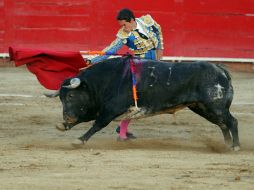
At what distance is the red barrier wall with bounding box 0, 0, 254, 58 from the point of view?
485 inches

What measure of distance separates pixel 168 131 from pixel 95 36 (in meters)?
4.60

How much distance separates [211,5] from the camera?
12.4 meters

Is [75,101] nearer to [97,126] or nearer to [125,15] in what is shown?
[97,126]

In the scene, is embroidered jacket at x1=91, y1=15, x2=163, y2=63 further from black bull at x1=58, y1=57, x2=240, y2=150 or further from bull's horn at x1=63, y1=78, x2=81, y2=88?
bull's horn at x1=63, y1=78, x2=81, y2=88

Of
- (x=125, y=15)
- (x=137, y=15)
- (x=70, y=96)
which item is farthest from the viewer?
(x=137, y=15)

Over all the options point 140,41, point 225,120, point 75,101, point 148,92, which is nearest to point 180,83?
point 148,92

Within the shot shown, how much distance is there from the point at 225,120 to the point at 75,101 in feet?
3.88

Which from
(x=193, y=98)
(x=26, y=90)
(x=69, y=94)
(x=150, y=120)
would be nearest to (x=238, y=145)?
(x=193, y=98)

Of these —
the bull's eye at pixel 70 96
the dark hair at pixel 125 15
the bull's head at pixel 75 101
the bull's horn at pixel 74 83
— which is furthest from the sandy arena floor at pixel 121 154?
the dark hair at pixel 125 15

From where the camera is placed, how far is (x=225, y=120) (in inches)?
272

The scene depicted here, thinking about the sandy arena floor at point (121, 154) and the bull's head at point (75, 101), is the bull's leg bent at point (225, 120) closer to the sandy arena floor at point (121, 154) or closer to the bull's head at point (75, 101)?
the sandy arena floor at point (121, 154)

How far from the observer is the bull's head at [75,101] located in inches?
275

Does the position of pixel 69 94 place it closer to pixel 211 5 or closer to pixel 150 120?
pixel 150 120

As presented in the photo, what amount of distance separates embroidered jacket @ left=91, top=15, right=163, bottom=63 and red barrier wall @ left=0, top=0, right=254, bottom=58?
4.82 metres
